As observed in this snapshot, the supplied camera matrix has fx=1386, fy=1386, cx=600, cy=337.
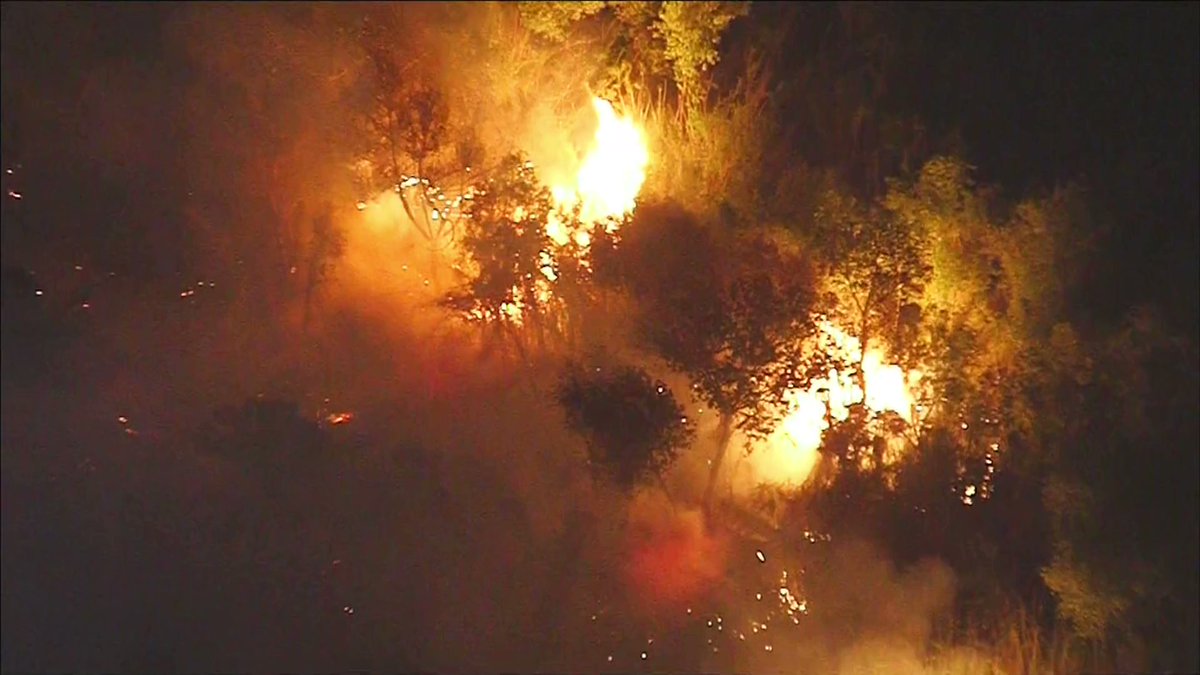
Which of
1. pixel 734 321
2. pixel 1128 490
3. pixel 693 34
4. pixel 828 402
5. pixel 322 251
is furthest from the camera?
pixel 693 34

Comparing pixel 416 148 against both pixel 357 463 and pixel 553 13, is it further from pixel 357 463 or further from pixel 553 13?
pixel 357 463

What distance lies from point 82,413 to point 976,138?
5589 mm

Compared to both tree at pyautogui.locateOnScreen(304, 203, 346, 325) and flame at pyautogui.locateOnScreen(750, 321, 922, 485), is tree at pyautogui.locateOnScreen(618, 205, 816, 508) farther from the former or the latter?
tree at pyautogui.locateOnScreen(304, 203, 346, 325)

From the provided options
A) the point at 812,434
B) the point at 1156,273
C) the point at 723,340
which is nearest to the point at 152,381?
the point at 723,340

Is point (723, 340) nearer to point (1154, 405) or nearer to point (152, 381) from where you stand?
point (1154, 405)

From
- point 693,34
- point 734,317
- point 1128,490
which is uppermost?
point 693,34

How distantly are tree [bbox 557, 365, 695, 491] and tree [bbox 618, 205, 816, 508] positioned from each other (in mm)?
264

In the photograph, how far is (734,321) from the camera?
7656 millimetres

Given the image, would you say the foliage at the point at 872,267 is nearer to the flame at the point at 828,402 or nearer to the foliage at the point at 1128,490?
the flame at the point at 828,402

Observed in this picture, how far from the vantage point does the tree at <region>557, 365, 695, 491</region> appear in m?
7.45

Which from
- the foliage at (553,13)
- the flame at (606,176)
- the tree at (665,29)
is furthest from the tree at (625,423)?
the foliage at (553,13)

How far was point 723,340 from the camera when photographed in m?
7.67

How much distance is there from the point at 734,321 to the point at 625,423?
32.8 inches

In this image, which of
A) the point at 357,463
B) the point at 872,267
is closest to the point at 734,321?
the point at 872,267
